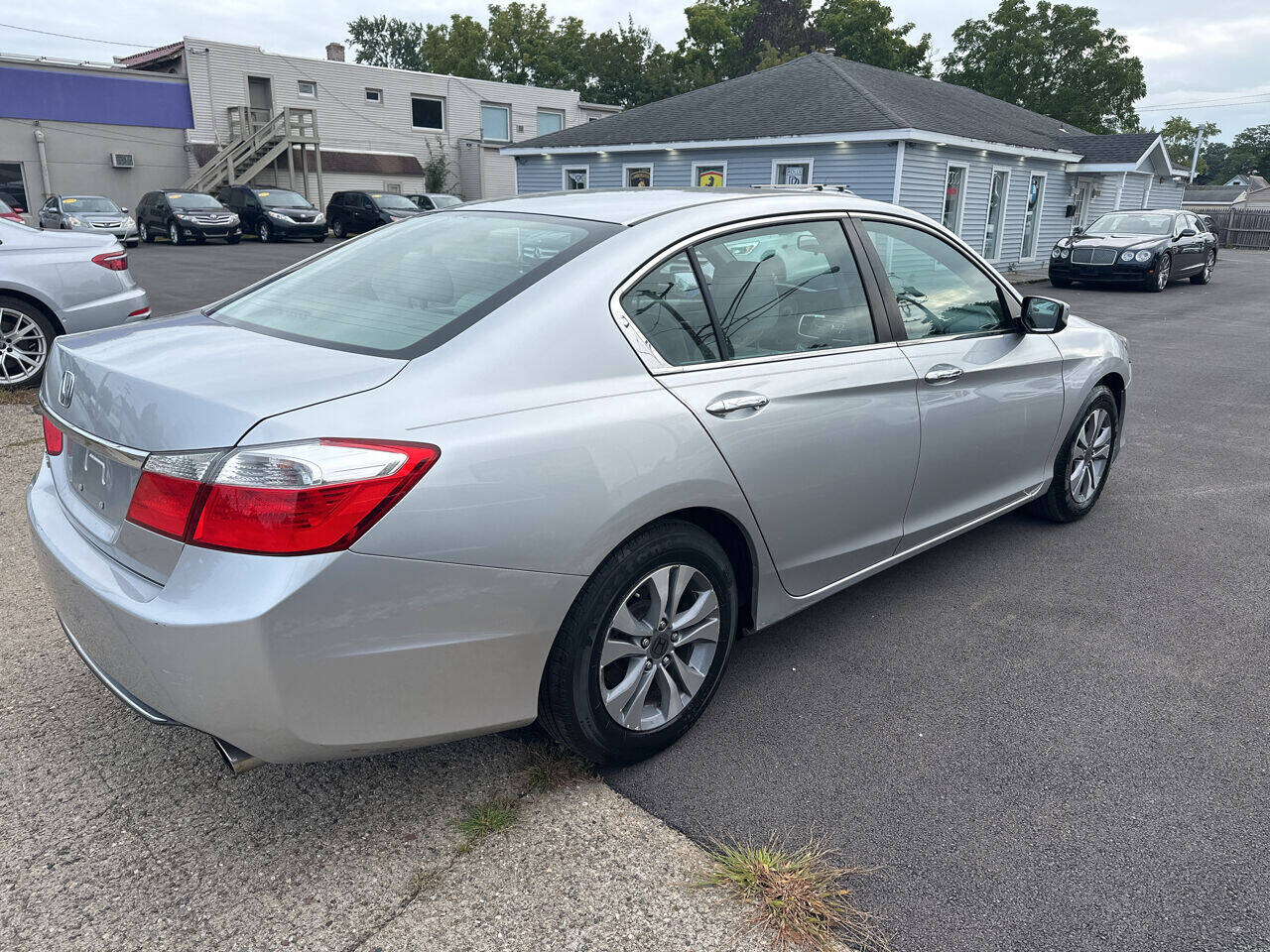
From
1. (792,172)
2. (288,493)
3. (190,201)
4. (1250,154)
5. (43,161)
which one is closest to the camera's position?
(288,493)

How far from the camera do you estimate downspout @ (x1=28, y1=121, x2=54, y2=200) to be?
29469 millimetres

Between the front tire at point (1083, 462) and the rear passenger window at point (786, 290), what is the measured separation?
1.82 m

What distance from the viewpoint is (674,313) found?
2693 mm

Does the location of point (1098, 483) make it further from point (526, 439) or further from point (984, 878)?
point (526, 439)

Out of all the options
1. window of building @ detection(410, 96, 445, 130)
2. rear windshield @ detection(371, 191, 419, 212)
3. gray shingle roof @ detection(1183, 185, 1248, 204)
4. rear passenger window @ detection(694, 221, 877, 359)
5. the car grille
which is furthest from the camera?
gray shingle roof @ detection(1183, 185, 1248, 204)

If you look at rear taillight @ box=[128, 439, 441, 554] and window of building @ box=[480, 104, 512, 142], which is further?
window of building @ box=[480, 104, 512, 142]

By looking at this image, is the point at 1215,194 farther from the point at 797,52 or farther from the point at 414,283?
the point at 414,283

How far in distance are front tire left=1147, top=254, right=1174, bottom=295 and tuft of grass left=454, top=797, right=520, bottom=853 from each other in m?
19.9

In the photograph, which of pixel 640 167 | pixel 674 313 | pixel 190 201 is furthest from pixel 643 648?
pixel 190 201

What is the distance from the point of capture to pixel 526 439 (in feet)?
7.20

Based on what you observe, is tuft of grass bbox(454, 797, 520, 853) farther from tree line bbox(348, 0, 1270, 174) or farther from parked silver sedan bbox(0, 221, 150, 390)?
tree line bbox(348, 0, 1270, 174)

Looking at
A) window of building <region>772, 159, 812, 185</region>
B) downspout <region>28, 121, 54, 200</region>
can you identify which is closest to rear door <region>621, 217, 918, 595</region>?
window of building <region>772, 159, 812, 185</region>

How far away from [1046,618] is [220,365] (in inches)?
124

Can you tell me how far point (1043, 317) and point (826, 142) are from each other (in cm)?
1653
